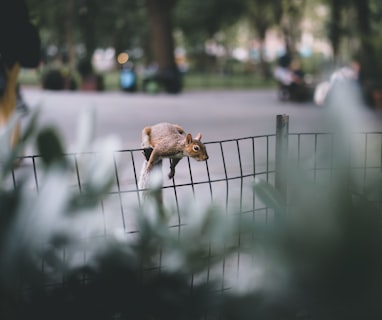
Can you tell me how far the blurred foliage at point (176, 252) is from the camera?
0.69 meters

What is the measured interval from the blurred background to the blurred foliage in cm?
124

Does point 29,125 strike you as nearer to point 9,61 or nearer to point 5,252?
point 5,252

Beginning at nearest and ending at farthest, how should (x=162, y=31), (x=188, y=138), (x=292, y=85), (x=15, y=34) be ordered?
(x=15, y=34) → (x=188, y=138) → (x=292, y=85) → (x=162, y=31)

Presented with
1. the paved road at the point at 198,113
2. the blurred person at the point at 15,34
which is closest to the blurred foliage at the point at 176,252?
the blurred person at the point at 15,34

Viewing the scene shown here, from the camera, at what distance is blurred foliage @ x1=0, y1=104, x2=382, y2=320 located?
→ 69cm

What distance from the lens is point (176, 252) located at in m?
0.87

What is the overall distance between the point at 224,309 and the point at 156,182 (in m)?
0.20

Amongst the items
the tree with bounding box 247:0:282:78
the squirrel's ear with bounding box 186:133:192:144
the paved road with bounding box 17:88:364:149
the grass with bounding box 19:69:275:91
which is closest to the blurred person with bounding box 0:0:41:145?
the squirrel's ear with bounding box 186:133:192:144

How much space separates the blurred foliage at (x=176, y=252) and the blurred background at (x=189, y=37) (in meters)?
1.24

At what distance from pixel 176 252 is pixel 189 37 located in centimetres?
5290

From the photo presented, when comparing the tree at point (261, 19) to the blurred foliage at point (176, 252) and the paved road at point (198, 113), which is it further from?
the blurred foliage at point (176, 252)

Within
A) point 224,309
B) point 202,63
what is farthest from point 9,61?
point 202,63

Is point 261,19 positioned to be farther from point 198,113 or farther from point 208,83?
point 198,113

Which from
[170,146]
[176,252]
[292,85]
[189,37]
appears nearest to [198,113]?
[292,85]
